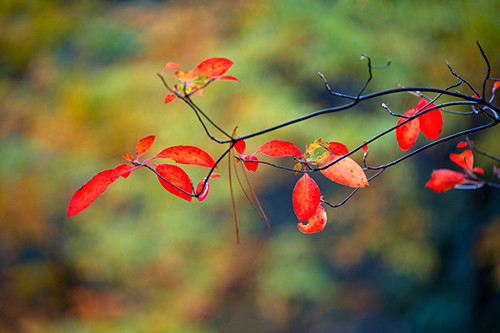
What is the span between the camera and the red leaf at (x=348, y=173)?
45 cm

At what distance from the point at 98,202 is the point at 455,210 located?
7.23 ft

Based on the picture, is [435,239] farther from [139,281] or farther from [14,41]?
[14,41]

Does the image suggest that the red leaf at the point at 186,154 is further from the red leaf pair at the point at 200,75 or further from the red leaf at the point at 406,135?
the red leaf at the point at 406,135

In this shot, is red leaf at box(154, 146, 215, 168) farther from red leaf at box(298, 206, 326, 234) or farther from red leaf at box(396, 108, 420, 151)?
→ red leaf at box(396, 108, 420, 151)

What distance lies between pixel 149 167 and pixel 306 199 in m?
0.21

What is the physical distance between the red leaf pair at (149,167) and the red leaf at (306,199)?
124mm

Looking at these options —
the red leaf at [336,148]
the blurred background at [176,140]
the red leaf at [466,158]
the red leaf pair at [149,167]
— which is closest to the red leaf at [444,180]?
the red leaf at [466,158]

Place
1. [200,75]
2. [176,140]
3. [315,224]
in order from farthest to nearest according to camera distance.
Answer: [176,140], [315,224], [200,75]

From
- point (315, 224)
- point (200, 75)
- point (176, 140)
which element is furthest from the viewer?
point (176, 140)

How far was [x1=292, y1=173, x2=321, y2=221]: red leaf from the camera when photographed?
0.49m

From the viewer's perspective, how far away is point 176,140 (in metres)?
1.82

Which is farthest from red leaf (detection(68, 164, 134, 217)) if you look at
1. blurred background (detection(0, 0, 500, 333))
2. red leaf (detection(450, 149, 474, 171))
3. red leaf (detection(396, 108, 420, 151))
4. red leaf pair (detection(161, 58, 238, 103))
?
blurred background (detection(0, 0, 500, 333))

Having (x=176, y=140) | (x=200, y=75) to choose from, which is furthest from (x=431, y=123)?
(x=176, y=140)

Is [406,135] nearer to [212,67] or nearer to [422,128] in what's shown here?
[422,128]
